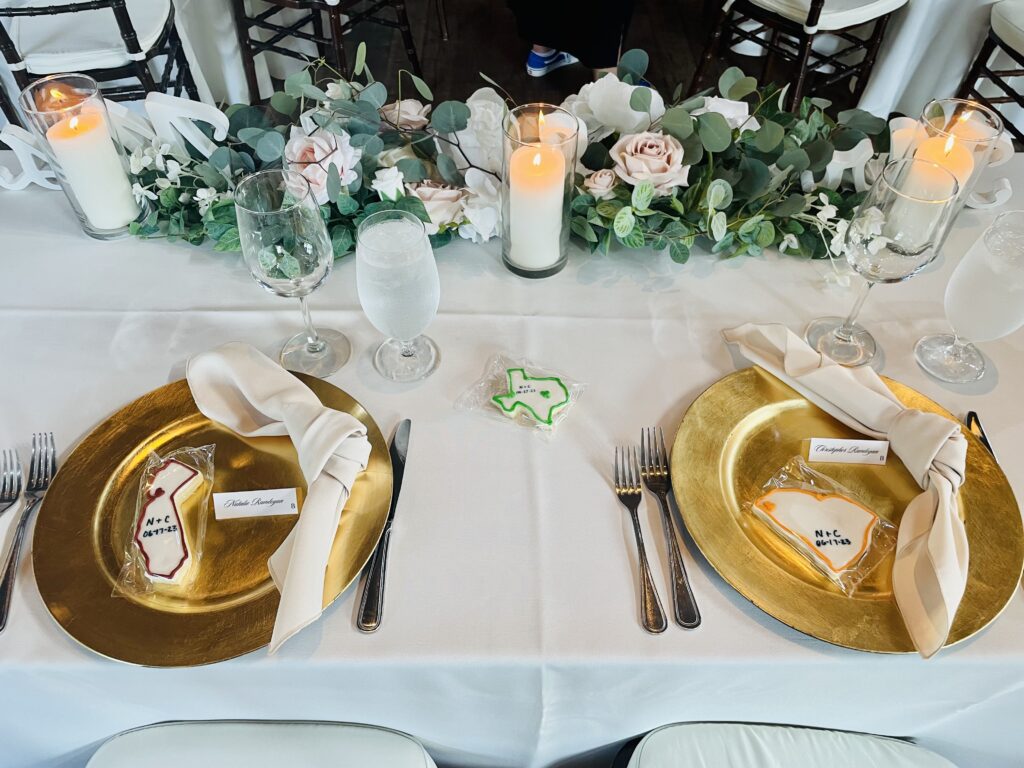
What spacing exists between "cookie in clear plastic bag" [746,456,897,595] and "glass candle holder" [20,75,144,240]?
3.10 feet

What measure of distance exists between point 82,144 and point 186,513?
56 centimetres

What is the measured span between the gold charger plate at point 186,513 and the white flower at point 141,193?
35 centimetres

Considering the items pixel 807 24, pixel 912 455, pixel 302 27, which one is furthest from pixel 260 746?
pixel 302 27

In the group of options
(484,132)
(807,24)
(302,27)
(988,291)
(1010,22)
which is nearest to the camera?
(988,291)

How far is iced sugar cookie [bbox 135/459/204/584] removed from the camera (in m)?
0.68

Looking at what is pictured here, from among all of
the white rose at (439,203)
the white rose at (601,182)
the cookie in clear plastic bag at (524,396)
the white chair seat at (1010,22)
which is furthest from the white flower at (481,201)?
the white chair seat at (1010,22)

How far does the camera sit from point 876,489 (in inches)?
29.6

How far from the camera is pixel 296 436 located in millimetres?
746

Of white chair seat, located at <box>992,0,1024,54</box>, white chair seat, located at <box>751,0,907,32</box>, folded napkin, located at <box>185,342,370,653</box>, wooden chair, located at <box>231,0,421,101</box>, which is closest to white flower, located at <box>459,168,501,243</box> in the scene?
folded napkin, located at <box>185,342,370,653</box>

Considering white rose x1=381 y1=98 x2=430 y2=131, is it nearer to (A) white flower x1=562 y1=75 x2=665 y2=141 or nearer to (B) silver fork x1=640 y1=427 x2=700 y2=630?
(A) white flower x1=562 y1=75 x2=665 y2=141

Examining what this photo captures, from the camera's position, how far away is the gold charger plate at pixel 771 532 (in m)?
0.65

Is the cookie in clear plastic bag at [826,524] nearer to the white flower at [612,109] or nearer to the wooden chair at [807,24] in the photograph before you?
the white flower at [612,109]

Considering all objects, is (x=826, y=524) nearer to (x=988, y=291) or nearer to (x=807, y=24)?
(x=988, y=291)

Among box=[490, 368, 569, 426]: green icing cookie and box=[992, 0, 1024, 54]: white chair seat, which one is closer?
box=[490, 368, 569, 426]: green icing cookie
